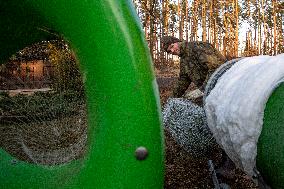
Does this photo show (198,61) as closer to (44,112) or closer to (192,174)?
(192,174)

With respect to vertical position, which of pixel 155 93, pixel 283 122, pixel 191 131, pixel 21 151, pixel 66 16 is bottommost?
pixel 191 131

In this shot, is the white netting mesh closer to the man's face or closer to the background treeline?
the man's face

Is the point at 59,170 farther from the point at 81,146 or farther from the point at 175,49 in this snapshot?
the point at 175,49

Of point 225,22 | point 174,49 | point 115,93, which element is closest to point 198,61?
point 174,49

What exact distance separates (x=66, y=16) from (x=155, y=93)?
1.16ft

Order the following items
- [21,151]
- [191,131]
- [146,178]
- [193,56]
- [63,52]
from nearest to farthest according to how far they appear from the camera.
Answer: [146,178] → [63,52] → [21,151] → [191,131] → [193,56]

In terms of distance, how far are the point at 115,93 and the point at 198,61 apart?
3361 millimetres

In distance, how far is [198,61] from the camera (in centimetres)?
455

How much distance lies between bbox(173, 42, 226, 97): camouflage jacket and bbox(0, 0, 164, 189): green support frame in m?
3.07

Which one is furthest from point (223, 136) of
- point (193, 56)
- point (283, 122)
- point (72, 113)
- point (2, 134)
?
point (193, 56)

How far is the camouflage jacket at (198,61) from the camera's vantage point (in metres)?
4.43

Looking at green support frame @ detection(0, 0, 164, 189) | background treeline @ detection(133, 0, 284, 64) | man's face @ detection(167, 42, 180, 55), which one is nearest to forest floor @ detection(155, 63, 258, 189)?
man's face @ detection(167, 42, 180, 55)

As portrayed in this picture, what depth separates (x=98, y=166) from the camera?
1.31m

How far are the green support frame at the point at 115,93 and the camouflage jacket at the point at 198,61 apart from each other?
10.1ft
